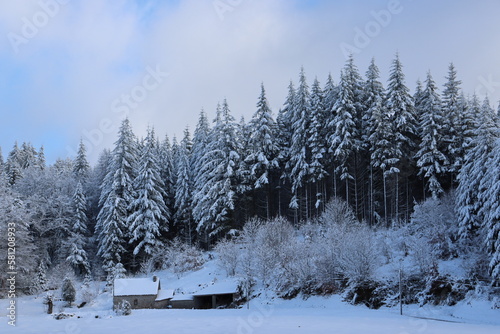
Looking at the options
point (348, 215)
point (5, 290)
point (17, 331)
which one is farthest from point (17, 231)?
point (348, 215)

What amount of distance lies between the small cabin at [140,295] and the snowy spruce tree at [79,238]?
11019 mm

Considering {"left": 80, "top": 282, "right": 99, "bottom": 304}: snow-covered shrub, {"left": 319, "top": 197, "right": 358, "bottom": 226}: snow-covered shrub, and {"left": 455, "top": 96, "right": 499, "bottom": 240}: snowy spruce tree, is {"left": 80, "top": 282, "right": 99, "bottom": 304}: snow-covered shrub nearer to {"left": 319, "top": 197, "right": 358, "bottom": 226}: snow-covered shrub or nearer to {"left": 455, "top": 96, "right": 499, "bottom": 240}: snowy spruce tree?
{"left": 319, "top": 197, "right": 358, "bottom": 226}: snow-covered shrub

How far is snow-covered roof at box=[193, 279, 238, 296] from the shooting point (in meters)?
36.3

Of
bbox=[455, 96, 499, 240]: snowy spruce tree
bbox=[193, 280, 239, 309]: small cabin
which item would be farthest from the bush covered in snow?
bbox=[193, 280, 239, 309]: small cabin

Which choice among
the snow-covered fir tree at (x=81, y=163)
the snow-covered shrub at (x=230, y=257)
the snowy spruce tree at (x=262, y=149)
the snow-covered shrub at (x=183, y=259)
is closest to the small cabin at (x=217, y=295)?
the snow-covered shrub at (x=230, y=257)

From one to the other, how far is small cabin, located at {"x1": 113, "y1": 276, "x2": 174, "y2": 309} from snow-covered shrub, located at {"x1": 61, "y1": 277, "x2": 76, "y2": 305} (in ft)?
13.4

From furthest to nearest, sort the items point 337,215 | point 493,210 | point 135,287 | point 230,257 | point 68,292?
point 230,257
point 135,287
point 68,292
point 337,215
point 493,210

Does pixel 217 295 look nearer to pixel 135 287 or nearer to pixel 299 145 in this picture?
pixel 135 287

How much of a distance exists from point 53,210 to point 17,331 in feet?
127

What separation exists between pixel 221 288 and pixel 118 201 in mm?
17876

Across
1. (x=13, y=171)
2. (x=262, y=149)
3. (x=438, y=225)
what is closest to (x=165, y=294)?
(x=262, y=149)

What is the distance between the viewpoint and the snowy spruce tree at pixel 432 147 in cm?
3838

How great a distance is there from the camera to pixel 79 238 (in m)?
48.7

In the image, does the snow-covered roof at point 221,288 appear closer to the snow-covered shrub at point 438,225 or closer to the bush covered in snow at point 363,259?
the bush covered in snow at point 363,259
